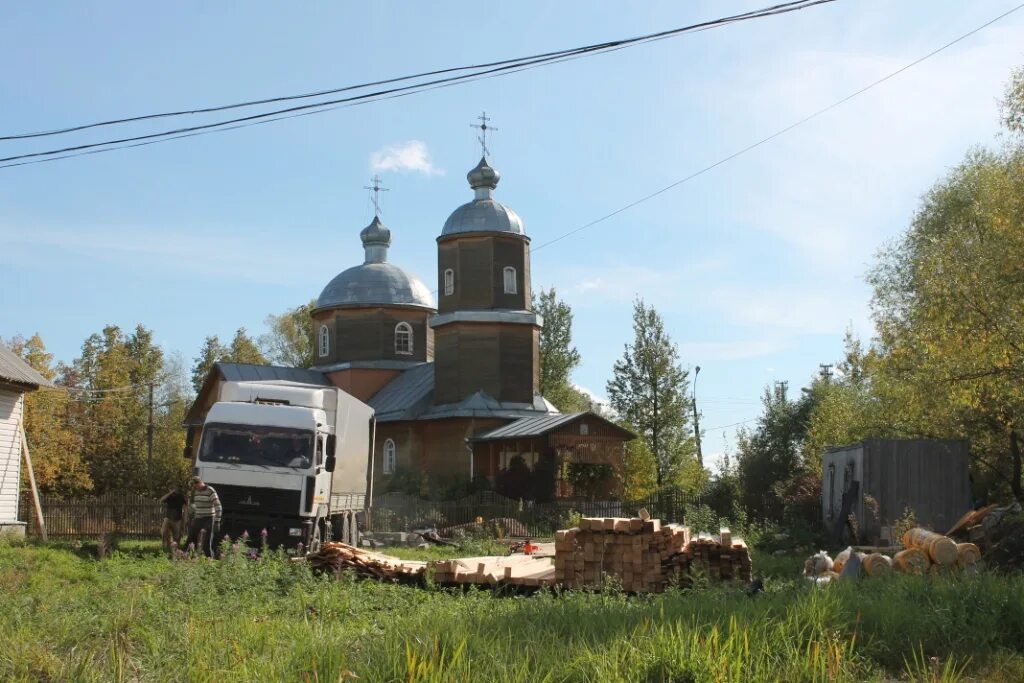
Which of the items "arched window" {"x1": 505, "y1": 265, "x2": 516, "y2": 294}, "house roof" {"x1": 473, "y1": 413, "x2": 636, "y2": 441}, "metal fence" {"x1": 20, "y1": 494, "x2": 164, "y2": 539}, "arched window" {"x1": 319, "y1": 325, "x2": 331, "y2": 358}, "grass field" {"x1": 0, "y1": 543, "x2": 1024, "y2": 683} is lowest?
"grass field" {"x1": 0, "y1": 543, "x2": 1024, "y2": 683}

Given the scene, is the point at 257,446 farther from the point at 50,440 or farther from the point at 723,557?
the point at 50,440

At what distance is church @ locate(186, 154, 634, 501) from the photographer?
4094 cm

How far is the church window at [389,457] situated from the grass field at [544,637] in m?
38.6

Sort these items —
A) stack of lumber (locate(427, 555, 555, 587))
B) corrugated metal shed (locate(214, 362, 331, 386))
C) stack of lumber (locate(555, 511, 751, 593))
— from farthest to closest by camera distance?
corrugated metal shed (locate(214, 362, 331, 386)) → stack of lumber (locate(555, 511, 751, 593)) → stack of lumber (locate(427, 555, 555, 587))

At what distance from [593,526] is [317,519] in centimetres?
860

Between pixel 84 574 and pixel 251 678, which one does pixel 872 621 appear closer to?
pixel 251 678

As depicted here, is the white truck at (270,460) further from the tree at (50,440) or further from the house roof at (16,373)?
the tree at (50,440)

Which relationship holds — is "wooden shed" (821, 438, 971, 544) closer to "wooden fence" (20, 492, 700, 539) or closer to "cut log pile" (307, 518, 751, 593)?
"wooden fence" (20, 492, 700, 539)

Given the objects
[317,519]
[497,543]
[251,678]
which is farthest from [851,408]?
[251,678]

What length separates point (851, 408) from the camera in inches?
1260

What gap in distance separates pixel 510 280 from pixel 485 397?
500 cm

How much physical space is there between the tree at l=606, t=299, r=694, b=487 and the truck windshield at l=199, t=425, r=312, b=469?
29.1 m

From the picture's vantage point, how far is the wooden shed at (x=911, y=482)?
22.4 m

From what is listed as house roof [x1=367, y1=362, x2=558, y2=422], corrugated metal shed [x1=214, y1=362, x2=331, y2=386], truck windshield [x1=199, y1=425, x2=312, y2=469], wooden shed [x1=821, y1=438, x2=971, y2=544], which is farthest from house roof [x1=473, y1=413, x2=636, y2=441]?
truck windshield [x1=199, y1=425, x2=312, y2=469]
